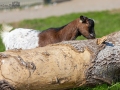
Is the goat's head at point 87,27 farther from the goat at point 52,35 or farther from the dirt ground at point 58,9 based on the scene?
the dirt ground at point 58,9

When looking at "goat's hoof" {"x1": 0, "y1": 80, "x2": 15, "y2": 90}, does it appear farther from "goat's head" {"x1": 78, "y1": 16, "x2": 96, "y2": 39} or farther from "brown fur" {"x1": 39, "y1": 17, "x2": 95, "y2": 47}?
"goat's head" {"x1": 78, "y1": 16, "x2": 96, "y2": 39}

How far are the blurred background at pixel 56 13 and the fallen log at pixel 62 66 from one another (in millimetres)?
6026

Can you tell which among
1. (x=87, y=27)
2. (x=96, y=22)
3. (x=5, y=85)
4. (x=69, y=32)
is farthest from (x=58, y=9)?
(x=5, y=85)

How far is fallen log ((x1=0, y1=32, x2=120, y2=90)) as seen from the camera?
225 inches

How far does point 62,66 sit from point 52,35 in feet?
6.67

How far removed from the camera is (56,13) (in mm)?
18281

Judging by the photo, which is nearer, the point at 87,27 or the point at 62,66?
the point at 62,66

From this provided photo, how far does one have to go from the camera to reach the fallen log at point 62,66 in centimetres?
571

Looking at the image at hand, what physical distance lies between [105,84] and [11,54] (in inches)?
62.3

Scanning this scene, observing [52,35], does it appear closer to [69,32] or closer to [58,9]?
[69,32]

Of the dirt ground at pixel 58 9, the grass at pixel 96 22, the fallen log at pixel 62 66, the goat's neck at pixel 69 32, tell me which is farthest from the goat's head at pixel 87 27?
the dirt ground at pixel 58 9

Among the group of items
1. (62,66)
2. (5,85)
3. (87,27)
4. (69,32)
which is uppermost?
(87,27)

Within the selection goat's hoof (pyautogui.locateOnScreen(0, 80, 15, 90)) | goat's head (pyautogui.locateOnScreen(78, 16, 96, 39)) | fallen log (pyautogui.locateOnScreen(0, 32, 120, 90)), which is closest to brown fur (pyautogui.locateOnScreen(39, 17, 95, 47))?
goat's head (pyautogui.locateOnScreen(78, 16, 96, 39))

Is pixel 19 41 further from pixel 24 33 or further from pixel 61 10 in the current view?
pixel 61 10
